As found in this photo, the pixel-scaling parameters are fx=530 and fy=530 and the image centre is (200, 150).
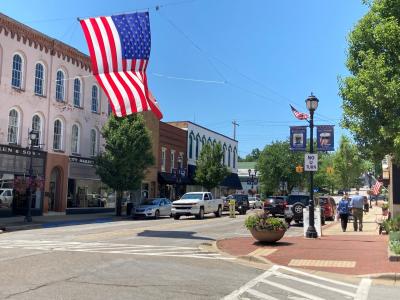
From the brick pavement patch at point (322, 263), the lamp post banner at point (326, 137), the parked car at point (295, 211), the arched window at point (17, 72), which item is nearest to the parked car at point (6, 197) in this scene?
the arched window at point (17, 72)

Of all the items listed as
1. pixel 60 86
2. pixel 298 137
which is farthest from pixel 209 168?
pixel 298 137

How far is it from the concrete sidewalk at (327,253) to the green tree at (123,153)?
19.3 metres

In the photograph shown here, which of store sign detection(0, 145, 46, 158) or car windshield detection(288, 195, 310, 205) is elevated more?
store sign detection(0, 145, 46, 158)

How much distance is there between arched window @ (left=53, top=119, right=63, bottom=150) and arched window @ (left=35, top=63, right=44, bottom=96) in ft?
8.26

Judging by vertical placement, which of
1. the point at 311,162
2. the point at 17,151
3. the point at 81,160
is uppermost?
the point at 17,151

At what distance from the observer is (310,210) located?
19.8 meters

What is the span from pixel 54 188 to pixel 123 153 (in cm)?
518

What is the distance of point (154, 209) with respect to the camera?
35312 mm

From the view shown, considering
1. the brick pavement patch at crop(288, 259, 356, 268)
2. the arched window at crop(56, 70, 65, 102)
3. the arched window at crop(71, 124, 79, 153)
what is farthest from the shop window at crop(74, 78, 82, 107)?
the brick pavement patch at crop(288, 259, 356, 268)

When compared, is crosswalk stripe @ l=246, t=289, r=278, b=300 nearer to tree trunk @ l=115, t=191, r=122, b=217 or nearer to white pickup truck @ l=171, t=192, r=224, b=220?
white pickup truck @ l=171, t=192, r=224, b=220

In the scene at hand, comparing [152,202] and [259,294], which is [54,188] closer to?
[152,202]

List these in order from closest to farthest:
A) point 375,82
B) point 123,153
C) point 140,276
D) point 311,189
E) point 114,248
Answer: point 140,276
point 375,82
point 114,248
point 311,189
point 123,153

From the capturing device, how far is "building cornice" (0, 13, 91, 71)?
3153 centimetres

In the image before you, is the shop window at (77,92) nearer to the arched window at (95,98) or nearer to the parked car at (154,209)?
the arched window at (95,98)
